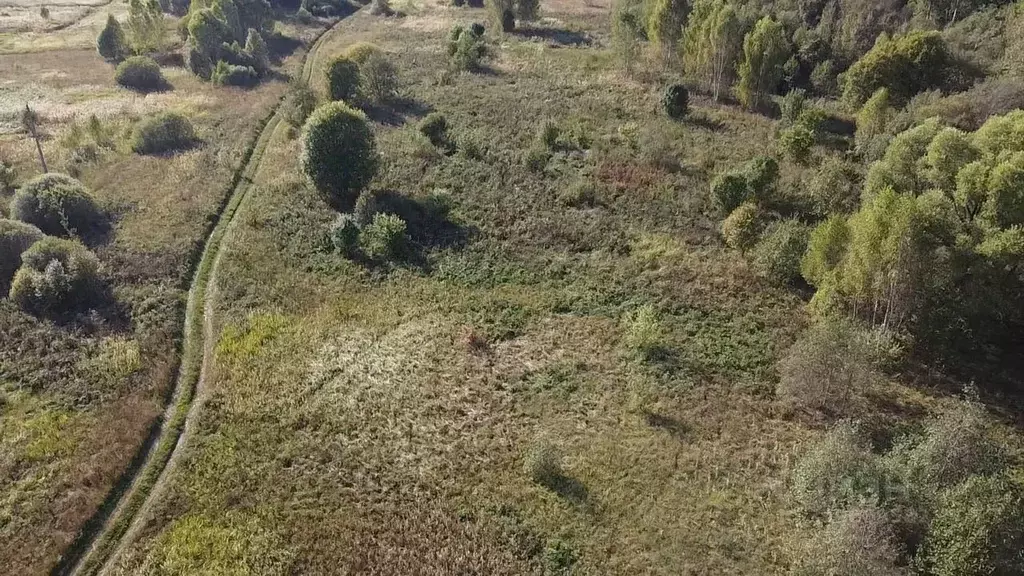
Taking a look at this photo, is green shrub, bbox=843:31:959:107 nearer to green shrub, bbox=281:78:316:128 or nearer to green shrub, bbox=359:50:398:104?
A: green shrub, bbox=359:50:398:104

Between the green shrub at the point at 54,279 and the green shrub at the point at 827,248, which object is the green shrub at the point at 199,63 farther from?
the green shrub at the point at 827,248

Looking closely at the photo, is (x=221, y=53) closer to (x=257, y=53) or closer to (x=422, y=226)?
(x=257, y=53)

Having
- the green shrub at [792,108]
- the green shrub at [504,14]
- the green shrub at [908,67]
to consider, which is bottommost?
the green shrub at [792,108]

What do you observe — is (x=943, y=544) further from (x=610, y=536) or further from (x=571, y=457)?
(x=571, y=457)

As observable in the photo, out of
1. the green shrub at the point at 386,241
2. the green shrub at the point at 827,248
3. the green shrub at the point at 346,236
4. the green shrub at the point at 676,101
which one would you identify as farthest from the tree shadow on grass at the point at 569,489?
the green shrub at the point at 676,101

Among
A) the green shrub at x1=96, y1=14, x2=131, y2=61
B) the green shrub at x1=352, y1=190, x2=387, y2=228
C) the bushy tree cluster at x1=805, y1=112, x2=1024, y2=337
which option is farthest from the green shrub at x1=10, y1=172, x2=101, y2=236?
the green shrub at x1=96, y1=14, x2=131, y2=61

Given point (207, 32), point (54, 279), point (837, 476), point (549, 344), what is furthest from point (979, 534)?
point (207, 32)
